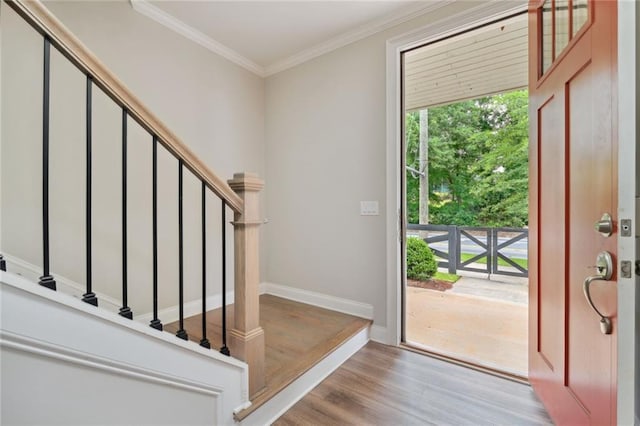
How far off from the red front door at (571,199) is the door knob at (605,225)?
15 mm

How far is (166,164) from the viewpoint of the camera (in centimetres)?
231

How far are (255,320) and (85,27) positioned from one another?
7.29 ft

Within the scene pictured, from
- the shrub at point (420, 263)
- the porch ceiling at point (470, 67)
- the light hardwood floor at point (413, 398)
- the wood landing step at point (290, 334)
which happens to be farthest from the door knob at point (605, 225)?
the shrub at point (420, 263)

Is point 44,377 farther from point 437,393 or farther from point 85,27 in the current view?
point 85,27

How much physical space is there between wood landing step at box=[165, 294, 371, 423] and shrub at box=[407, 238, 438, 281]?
113 inches

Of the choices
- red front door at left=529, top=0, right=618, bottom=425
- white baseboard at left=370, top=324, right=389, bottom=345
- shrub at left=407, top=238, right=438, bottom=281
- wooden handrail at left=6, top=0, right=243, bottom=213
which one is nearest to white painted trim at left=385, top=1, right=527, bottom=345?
white baseboard at left=370, top=324, right=389, bottom=345

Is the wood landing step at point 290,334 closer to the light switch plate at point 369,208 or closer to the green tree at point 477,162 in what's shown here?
the light switch plate at point 369,208

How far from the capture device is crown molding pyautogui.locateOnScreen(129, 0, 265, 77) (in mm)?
2164

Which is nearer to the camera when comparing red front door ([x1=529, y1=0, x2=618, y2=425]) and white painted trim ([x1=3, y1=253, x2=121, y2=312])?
red front door ([x1=529, y1=0, x2=618, y2=425])

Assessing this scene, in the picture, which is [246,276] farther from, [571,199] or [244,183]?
[571,199]

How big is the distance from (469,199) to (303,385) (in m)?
7.13

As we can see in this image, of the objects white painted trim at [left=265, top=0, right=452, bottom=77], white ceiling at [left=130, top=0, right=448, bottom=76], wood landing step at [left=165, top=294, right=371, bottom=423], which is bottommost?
wood landing step at [left=165, top=294, right=371, bottom=423]

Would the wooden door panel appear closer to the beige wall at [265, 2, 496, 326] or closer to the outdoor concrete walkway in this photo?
the beige wall at [265, 2, 496, 326]

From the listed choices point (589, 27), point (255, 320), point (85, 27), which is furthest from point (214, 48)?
point (589, 27)
